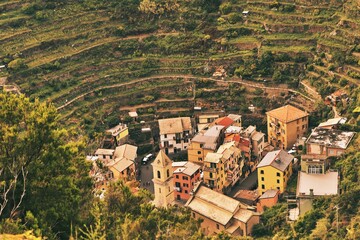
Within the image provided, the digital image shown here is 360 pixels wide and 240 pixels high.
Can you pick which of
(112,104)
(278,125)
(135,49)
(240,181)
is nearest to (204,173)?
(240,181)

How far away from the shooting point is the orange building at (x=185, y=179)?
4000 centimetres

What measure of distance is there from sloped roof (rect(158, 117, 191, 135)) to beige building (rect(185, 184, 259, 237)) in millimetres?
8611

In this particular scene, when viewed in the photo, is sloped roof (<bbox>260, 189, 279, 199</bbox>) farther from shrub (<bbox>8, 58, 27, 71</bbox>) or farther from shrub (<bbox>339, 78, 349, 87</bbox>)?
shrub (<bbox>8, 58, 27, 71</bbox>)

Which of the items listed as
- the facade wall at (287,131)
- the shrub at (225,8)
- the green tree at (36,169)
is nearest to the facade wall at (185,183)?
the facade wall at (287,131)

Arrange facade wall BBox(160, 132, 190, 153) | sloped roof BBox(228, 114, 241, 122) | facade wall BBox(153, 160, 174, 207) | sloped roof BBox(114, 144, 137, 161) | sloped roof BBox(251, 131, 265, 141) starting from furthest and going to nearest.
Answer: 1. facade wall BBox(160, 132, 190, 153)
2. sloped roof BBox(228, 114, 241, 122)
3. sloped roof BBox(114, 144, 137, 161)
4. sloped roof BBox(251, 131, 265, 141)
5. facade wall BBox(153, 160, 174, 207)

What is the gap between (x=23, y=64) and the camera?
156 feet

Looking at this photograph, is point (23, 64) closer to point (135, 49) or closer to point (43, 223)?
point (135, 49)

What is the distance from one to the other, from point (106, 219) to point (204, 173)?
18328 millimetres

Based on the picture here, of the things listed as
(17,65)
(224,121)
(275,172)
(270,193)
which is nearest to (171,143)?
(224,121)

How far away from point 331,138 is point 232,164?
20.6 ft

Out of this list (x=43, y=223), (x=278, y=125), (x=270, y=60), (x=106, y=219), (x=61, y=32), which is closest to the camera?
(x=43, y=223)

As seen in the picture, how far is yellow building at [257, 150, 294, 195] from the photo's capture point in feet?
125

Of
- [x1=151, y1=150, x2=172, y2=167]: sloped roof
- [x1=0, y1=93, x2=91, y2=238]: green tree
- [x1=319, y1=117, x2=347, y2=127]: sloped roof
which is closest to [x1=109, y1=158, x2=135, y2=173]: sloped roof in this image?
[x1=151, y1=150, x2=172, y2=167]: sloped roof

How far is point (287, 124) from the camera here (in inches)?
1655
